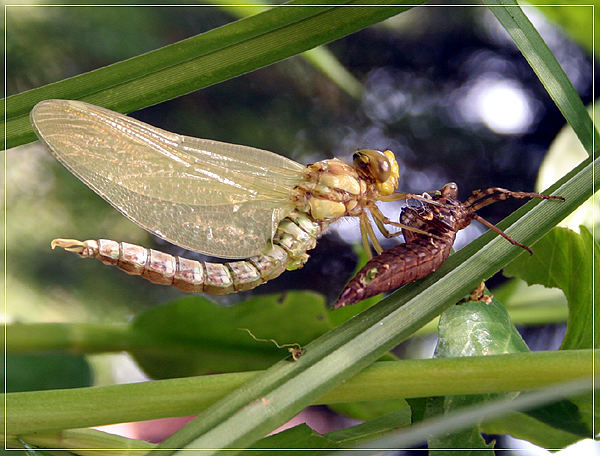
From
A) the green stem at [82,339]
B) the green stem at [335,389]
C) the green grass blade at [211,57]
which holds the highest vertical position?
the green grass blade at [211,57]

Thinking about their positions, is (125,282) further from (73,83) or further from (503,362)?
(503,362)

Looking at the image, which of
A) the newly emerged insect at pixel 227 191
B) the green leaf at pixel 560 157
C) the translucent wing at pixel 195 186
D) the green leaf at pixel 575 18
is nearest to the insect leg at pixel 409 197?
the newly emerged insect at pixel 227 191

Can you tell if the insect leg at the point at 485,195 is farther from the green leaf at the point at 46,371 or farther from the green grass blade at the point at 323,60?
the green leaf at the point at 46,371

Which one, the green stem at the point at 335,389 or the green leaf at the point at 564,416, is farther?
the green leaf at the point at 564,416

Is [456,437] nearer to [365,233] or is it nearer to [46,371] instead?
[365,233]

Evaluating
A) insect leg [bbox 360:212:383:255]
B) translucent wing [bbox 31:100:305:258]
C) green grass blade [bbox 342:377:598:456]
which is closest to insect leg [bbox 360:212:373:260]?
insect leg [bbox 360:212:383:255]

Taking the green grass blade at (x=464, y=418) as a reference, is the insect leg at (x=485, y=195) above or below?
above

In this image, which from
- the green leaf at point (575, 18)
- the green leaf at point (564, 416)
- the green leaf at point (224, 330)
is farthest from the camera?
the green leaf at point (575, 18)

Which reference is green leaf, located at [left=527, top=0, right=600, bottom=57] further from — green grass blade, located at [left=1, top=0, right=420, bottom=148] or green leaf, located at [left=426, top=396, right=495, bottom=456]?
green leaf, located at [left=426, top=396, right=495, bottom=456]
